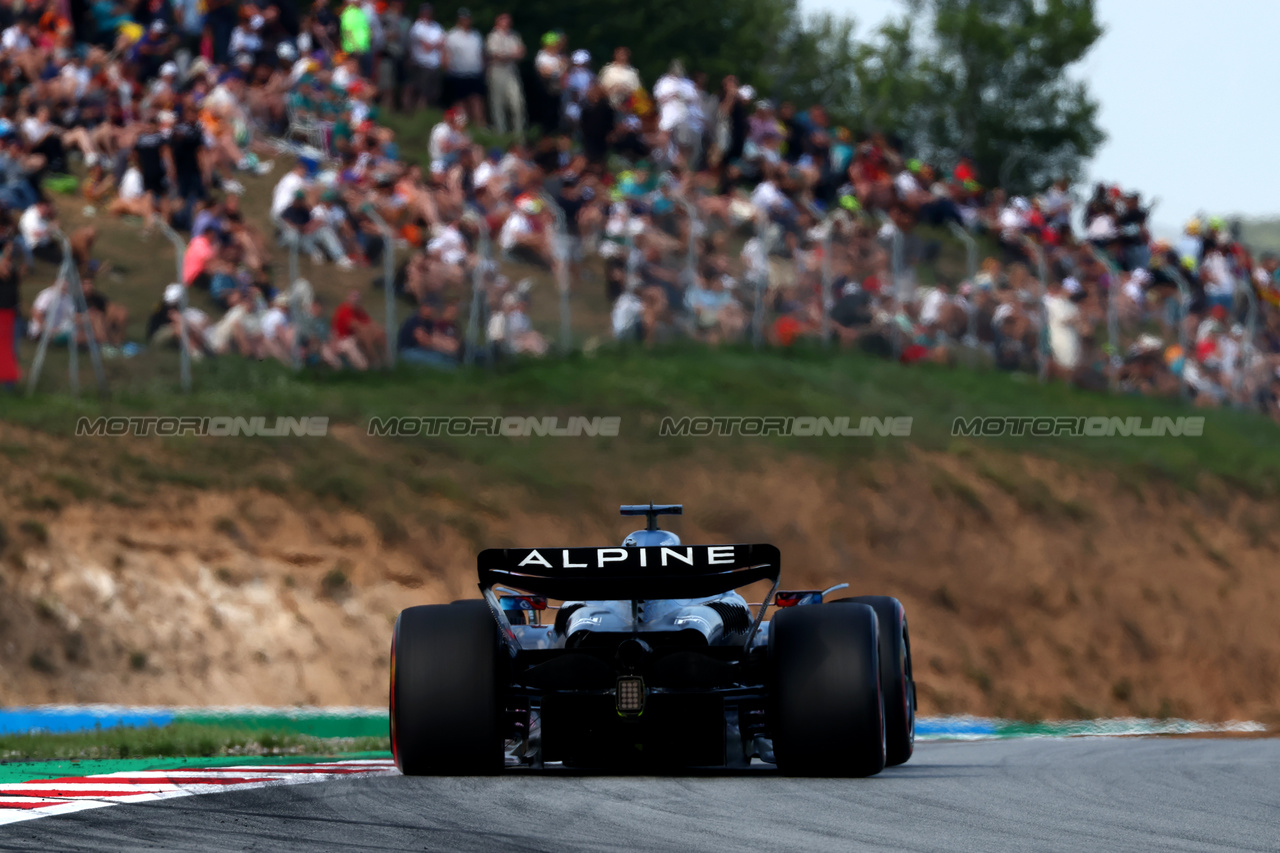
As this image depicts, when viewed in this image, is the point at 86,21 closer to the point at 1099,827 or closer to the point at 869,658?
the point at 869,658

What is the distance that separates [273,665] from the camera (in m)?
15.6

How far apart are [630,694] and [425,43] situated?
16.9m

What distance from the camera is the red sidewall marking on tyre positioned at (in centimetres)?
673

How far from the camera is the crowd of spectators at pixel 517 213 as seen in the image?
60.5 feet

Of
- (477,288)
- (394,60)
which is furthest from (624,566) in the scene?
(394,60)

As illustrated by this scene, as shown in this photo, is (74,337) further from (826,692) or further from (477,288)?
(826,692)

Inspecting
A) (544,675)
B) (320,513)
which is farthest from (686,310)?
(544,675)

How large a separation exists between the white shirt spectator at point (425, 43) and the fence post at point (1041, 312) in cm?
811

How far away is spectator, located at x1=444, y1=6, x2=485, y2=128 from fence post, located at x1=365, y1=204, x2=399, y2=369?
5.15 m

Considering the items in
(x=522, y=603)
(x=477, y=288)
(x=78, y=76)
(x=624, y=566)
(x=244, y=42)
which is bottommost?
(x=522, y=603)

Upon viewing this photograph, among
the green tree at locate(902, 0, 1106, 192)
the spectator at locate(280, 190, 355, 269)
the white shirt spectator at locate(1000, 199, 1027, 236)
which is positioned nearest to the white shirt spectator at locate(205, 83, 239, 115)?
the spectator at locate(280, 190, 355, 269)

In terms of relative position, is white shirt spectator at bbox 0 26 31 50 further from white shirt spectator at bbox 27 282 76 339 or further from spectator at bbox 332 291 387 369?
spectator at bbox 332 291 387 369

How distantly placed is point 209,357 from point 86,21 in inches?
211

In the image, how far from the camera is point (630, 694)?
26.0 ft
